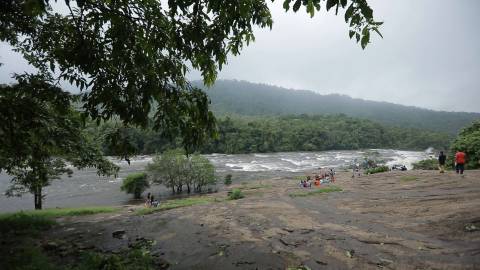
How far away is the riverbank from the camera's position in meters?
7.72

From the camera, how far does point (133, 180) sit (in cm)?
3712

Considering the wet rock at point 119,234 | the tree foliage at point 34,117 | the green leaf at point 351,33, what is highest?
the green leaf at point 351,33

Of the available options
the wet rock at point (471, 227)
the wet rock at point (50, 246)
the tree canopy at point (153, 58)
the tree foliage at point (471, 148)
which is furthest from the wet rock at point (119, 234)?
the tree foliage at point (471, 148)

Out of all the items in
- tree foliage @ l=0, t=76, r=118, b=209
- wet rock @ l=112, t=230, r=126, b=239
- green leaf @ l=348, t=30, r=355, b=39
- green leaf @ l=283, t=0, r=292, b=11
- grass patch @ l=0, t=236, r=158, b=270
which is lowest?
wet rock @ l=112, t=230, r=126, b=239

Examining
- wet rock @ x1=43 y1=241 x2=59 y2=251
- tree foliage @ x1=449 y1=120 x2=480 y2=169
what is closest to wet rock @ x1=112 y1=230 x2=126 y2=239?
wet rock @ x1=43 y1=241 x2=59 y2=251

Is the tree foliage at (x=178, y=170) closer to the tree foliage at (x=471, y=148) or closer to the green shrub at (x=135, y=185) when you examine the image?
the green shrub at (x=135, y=185)

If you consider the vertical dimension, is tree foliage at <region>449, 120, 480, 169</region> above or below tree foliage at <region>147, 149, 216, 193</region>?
above

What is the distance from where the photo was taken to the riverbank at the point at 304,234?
772 centimetres

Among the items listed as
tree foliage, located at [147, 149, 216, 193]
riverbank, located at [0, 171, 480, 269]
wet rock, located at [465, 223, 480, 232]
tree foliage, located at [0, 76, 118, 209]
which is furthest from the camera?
tree foliage, located at [147, 149, 216, 193]

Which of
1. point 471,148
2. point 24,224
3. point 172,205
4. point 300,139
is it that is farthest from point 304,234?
point 300,139

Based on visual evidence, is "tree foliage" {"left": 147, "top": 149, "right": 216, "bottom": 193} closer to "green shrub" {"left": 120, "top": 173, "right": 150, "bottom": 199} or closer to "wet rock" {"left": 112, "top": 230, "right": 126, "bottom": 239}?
"green shrub" {"left": 120, "top": 173, "right": 150, "bottom": 199}

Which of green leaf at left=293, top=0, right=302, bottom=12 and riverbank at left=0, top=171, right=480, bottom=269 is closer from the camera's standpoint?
green leaf at left=293, top=0, right=302, bottom=12

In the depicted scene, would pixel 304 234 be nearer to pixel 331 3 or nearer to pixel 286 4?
pixel 286 4

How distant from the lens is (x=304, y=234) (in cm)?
997
